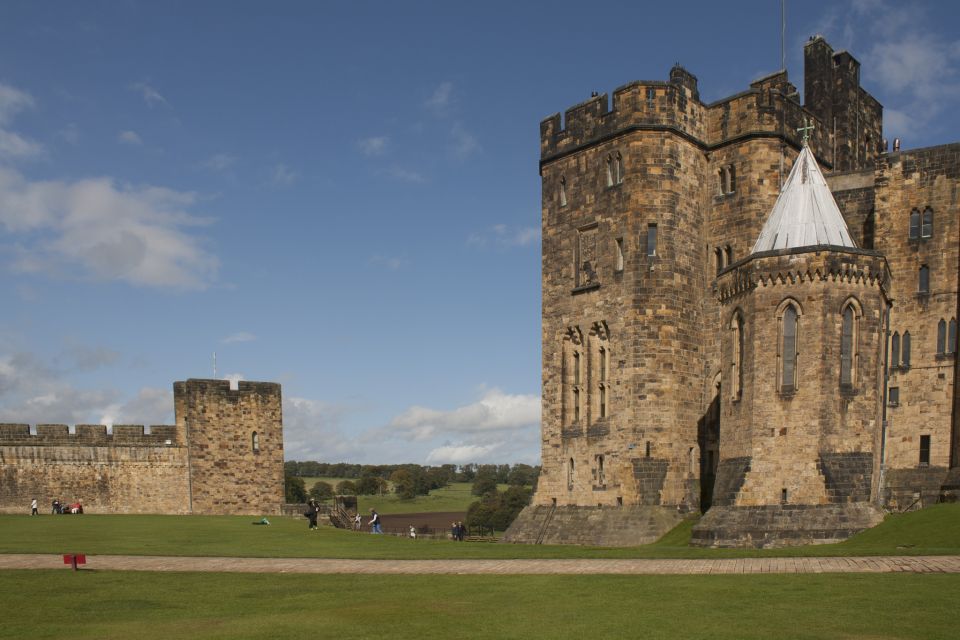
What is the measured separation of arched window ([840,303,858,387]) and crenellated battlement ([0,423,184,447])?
35.5 metres

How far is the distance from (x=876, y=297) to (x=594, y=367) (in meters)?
12.3

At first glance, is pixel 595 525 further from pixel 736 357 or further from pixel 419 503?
pixel 419 503

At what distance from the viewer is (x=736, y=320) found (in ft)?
110

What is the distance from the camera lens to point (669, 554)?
25969mm

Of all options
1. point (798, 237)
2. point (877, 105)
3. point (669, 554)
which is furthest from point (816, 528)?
point (877, 105)

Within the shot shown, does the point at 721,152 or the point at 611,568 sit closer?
the point at 611,568

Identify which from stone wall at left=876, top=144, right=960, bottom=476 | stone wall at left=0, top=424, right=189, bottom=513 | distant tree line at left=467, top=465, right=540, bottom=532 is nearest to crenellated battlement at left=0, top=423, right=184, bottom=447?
stone wall at left=0, top=424, right=189, bottom=513

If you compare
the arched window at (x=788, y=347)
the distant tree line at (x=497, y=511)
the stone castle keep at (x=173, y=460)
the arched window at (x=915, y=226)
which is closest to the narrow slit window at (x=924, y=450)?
the arched window at (x=915, y=226)

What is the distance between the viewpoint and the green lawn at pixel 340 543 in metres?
25.5

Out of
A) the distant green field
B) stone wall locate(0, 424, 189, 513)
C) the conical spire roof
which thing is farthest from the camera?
the distant green field

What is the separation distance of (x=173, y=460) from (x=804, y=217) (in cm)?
3537

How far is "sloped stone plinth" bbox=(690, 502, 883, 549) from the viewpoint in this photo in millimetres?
29094

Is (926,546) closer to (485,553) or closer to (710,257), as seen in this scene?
(485,553)

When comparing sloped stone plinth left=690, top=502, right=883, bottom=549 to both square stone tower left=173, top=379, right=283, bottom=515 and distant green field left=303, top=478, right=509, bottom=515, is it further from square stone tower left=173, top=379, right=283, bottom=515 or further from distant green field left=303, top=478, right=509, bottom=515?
distant green field left=303, top=478, right=509, bottom=515
